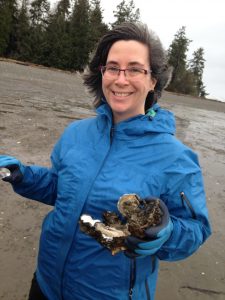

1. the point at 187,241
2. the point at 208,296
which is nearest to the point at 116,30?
the point at 187,241

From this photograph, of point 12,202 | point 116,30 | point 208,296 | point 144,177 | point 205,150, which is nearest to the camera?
point 144,177

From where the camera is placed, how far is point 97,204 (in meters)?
2.20

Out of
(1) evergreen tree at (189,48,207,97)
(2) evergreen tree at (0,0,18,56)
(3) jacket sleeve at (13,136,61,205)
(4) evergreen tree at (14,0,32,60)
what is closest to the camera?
(3) jacket sleeve at (13,136,61,205)

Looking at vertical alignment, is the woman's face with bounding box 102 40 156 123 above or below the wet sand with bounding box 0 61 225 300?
above

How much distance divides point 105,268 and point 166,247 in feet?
1.37

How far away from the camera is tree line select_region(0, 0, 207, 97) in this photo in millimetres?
48062

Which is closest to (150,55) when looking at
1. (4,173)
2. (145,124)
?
(145,124)

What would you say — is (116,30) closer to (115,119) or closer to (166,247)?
(115,119)

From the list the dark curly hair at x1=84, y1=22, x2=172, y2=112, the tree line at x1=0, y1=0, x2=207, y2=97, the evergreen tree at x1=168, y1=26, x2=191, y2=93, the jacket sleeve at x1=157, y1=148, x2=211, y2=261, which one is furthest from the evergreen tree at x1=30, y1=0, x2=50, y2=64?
the jacket sleeve at x1=157, y1=148, x2=211, y2=261

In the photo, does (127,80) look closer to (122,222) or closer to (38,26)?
(122,222)

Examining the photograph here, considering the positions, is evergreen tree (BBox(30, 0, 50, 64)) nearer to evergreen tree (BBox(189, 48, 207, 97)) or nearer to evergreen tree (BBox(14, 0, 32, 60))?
evergreen tree (BBox(14, 0, 32, 60))

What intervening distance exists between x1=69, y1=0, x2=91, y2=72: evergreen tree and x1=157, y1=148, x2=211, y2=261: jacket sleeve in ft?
168

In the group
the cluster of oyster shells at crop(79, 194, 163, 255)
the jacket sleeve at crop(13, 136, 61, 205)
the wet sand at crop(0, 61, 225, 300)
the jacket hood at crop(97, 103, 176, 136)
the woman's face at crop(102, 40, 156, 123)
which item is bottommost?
the wet sand at crop(0, 61, 225, 300)

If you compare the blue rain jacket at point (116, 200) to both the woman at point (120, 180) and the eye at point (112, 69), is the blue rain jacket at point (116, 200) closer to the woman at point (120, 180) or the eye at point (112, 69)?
the woman at point (120, 180)
